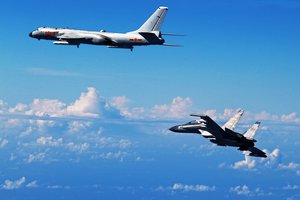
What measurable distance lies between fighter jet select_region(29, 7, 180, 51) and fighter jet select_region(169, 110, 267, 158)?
22.2 meters

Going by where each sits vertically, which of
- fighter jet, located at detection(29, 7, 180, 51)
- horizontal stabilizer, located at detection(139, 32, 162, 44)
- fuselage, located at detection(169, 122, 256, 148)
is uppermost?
fighter jet, located at detection(29, 7, 180, 51)

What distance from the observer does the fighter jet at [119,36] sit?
116750mm

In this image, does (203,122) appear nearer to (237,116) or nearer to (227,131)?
(227,131)

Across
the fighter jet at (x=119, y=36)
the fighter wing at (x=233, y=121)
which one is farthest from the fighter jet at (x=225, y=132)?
the fighter jet at (x=119, y=36)

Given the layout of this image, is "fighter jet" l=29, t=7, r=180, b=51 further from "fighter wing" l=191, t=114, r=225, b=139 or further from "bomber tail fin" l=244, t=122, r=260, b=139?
"bomber tail fin" l=244, t=122, r=260, b=139

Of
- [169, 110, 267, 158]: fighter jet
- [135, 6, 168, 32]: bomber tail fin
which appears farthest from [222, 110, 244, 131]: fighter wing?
[135, 6, 168, 32]: bomber tail fin

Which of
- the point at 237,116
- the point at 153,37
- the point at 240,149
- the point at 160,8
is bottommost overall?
the point at 240,149

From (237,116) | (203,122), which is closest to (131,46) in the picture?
(203,122)

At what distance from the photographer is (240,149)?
13150cm

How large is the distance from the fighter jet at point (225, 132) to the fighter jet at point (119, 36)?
2223cm

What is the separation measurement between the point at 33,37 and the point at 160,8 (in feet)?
105

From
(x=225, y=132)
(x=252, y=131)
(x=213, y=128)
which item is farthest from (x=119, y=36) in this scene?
(x=252, y=131)

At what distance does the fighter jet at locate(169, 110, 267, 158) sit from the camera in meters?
124

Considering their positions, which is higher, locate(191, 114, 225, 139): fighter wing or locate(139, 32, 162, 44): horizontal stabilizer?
locate(139, 32, 162, 44): horizontal stabilizer
